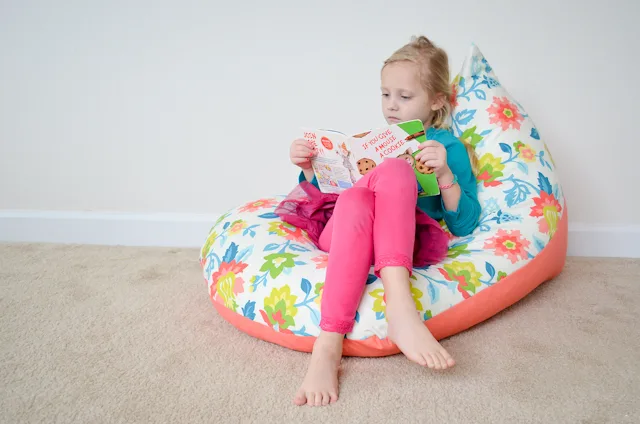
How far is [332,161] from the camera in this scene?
4.73ft

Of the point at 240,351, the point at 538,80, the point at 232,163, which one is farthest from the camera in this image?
the point at 232,163

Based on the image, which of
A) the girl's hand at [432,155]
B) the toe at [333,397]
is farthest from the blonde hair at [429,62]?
the toe at [333,397]

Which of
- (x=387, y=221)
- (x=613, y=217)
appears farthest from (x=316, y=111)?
(x=613, y=217)

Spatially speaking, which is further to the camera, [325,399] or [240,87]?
[240,87]

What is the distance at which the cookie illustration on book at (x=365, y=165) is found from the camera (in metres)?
1.39

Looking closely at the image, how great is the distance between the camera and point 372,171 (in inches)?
53.3

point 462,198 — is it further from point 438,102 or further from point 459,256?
point 438,102

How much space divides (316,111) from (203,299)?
801 mm

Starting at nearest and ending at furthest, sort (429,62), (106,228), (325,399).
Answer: (325,399) → (429,62) → (106,228)

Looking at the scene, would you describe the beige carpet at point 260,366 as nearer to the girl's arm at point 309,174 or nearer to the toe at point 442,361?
the toe at point 442,361

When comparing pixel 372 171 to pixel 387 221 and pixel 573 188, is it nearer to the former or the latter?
pixel 387 221

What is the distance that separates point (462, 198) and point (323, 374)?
26.3 inches

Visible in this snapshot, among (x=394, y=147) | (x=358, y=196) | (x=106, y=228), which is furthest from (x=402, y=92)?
(x=106, y=228)

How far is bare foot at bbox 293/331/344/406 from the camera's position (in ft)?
3.56
